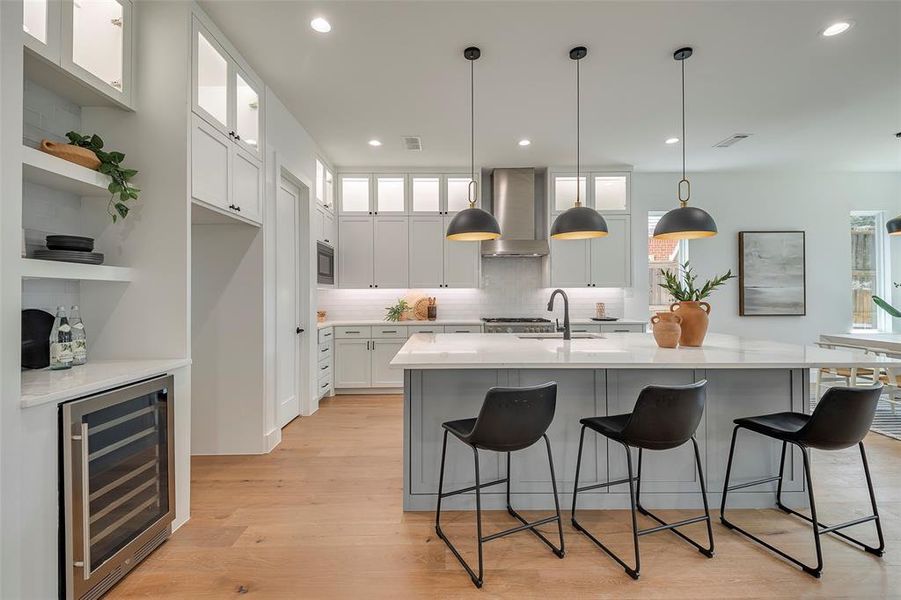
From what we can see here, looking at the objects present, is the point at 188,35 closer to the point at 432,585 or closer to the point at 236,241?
the point at 236,241

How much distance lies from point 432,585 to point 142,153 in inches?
105

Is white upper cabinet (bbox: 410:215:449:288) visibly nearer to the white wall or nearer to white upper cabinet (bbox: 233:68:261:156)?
white upper cabinet (bbox: 233:68:261:156)

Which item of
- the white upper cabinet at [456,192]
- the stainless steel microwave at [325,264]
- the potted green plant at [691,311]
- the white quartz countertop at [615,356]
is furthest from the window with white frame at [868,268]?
the stainless steel microwave at [325,264]

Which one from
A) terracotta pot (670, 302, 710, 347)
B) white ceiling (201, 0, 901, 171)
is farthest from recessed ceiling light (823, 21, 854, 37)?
terracotta pot (670, 302, 710, 347)

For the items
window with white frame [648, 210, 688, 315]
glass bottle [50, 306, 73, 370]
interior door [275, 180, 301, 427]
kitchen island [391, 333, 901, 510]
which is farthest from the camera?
window with white frame [648, 210, 688, 315]

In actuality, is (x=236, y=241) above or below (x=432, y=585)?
above

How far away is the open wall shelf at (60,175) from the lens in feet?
5.64

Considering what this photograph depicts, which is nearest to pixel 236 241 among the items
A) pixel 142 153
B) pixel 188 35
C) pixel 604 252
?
pixel 142 153

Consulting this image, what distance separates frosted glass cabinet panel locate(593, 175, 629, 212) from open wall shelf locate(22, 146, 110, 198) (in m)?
5.04

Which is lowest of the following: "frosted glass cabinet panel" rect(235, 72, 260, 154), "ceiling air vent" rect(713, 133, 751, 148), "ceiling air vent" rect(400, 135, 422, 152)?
"frosted glass cabinet panel" rect(235, 72, 260, 154)

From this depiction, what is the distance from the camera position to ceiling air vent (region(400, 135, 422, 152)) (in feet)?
14.7

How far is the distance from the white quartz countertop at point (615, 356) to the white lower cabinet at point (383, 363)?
2405mm

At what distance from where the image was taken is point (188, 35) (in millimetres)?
2385

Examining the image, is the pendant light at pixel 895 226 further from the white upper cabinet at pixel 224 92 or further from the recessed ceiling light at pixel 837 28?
the white upper cabinet at pixel 224 92
